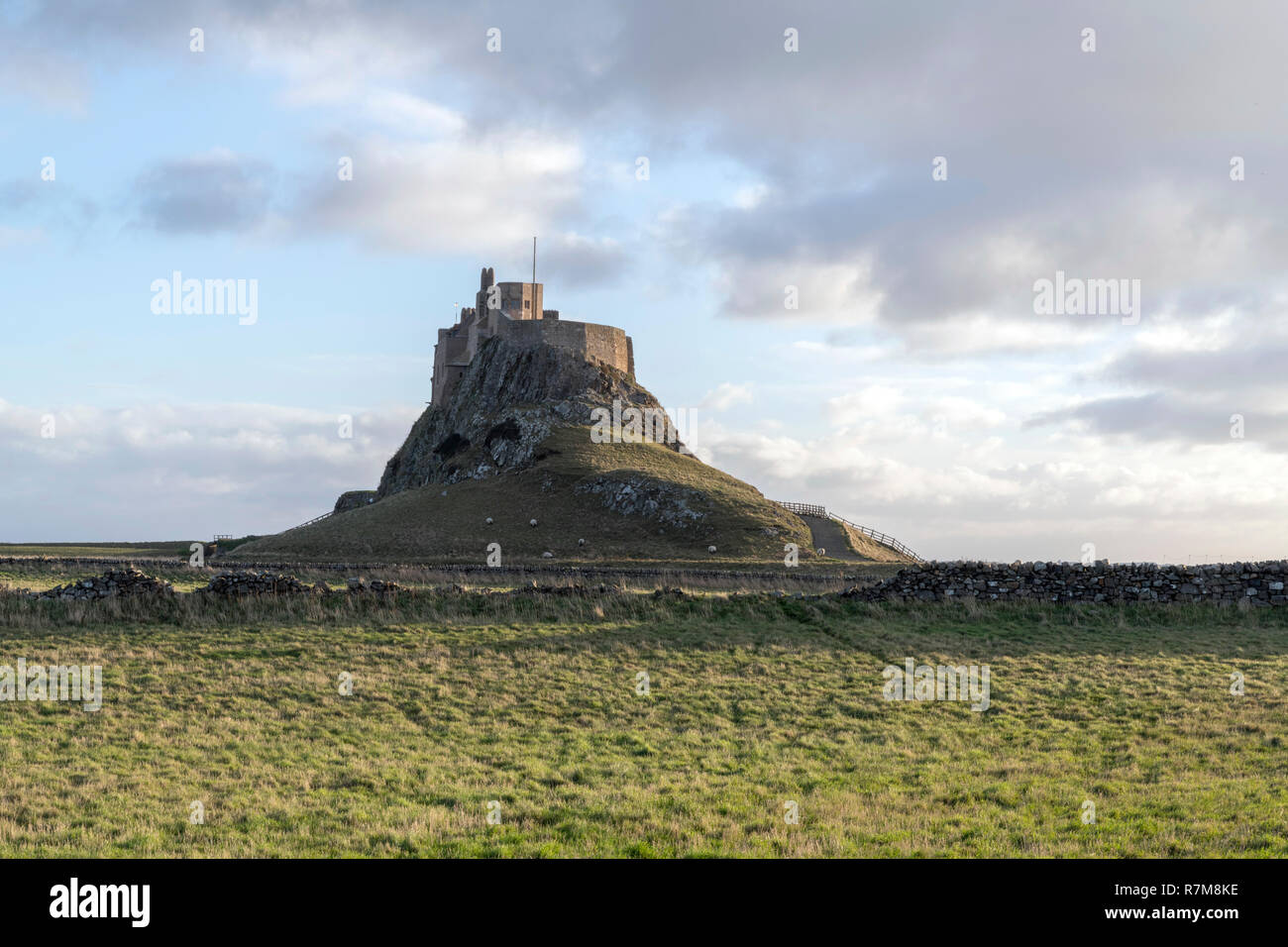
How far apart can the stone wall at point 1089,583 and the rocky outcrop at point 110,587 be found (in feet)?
78.0

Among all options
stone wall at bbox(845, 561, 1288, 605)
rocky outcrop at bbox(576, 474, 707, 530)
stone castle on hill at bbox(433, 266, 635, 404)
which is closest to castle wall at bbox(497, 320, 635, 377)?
stone castle on hill at bbox(433, 266, 635, 404)

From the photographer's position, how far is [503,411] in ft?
Result: 372

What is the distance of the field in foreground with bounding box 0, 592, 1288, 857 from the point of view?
11.9 meters

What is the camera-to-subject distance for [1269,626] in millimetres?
31891

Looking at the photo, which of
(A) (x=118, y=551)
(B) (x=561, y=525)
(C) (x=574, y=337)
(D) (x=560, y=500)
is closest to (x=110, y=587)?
(B) (x=561, y=525)

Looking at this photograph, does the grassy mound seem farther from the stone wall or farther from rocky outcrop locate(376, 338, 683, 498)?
the stone wall

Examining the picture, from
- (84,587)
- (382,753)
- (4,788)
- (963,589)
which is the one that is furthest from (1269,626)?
(84,587)

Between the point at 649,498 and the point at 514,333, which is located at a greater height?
the point at 514,333

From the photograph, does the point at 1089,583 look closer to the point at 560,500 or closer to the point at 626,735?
the point at 626,735

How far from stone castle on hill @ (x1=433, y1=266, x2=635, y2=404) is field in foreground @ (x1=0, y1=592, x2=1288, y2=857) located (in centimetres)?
9659

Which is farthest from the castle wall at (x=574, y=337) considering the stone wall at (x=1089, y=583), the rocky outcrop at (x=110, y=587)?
the rocky outcrop at (x=110, y=587)

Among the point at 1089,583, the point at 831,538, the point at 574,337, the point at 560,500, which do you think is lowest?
the point at 1089,583

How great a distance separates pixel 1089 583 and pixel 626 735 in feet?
76.8
